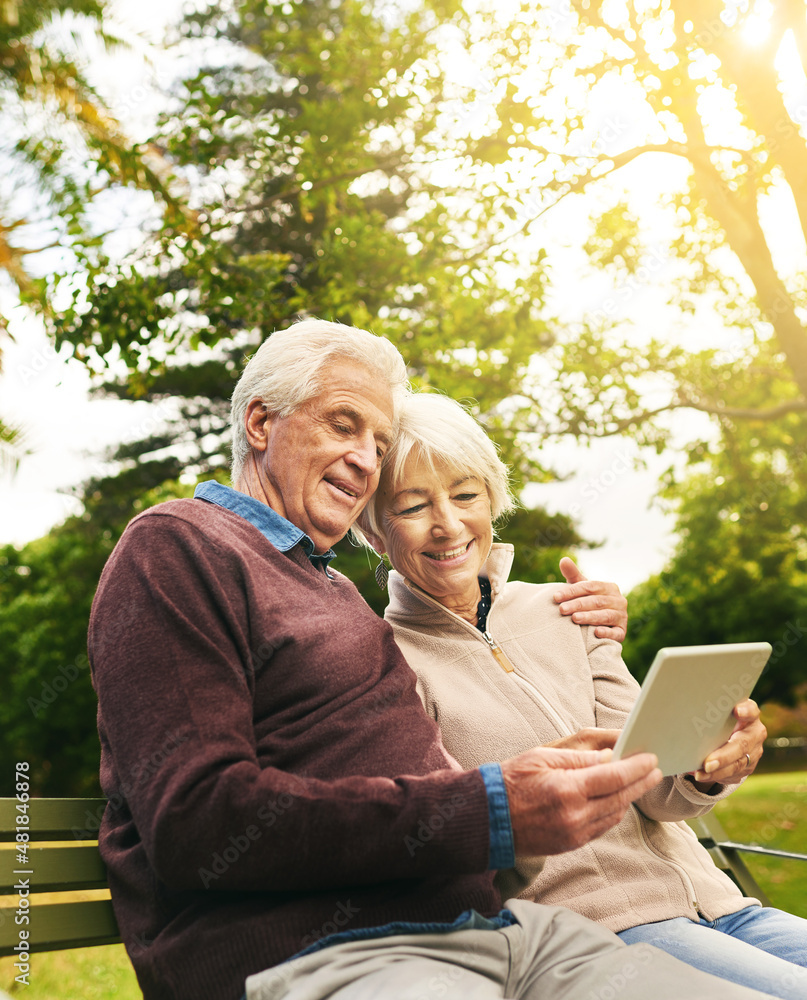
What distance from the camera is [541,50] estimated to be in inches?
196

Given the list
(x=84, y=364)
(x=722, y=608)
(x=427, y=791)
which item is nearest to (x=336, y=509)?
(x=427, y=791)

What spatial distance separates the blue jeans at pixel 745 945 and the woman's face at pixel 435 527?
39.0 inches

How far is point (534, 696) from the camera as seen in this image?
219 cm

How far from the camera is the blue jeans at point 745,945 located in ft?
5.61

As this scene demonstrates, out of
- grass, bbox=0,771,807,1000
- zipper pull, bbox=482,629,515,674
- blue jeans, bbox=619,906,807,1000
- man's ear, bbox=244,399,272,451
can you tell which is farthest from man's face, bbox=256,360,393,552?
grass, bbox=0,771,807,1000

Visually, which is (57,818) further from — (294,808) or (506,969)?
(506,969)

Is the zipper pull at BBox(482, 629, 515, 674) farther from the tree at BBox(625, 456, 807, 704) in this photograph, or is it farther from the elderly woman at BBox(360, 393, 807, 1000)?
the tree at BBox(625, 456, 807, 704)

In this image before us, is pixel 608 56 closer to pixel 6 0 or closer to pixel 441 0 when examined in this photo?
pixel 441 0

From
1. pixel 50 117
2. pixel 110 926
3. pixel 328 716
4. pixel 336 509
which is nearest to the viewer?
pixel 328 716

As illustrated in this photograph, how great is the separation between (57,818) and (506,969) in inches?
42.1

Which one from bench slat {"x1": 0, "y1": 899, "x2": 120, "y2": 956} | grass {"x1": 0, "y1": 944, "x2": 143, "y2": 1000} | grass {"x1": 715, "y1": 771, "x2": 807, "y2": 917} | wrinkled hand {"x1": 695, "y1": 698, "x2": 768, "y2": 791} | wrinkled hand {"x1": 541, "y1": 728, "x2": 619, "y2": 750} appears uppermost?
wrinkled hand {"x1": 541, "y1": 728, "x2": 619, "y2": 750}

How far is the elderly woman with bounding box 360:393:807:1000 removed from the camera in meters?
1.91

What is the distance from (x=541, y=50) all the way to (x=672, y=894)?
4.73 metres

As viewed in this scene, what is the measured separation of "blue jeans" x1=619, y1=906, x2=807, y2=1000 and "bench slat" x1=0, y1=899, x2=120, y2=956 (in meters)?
1.18
